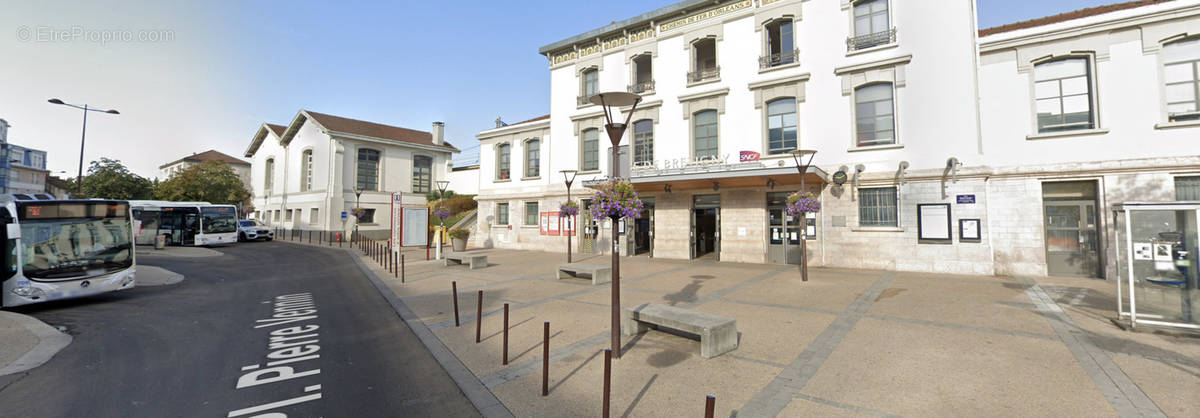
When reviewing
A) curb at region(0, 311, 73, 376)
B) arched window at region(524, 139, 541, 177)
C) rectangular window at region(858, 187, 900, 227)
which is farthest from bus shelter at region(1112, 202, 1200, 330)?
arched window at region(524, 139, 541, 177)

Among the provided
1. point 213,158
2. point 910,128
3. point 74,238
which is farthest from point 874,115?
point 213,158

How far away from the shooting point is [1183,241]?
635cm

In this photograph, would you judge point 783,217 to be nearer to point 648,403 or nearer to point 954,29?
point 954,29

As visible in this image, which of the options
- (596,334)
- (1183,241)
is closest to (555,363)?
(596,334)

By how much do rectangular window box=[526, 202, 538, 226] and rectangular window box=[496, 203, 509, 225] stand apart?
65.3 inches

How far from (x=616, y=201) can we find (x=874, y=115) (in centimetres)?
1271

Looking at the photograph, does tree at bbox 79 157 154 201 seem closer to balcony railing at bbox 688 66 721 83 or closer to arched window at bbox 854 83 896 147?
balcony railing at bbox 688 66 721 83

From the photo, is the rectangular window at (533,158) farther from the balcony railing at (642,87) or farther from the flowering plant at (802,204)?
the flowering plant at (802,204)

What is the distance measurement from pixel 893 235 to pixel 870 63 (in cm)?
567

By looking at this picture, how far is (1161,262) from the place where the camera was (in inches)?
253

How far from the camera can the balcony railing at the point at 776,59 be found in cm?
1543

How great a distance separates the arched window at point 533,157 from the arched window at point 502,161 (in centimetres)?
165

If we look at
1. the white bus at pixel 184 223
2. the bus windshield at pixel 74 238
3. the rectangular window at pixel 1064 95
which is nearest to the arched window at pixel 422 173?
the white bus at pixel 184 223

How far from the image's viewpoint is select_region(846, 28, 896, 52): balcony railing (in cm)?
1375
